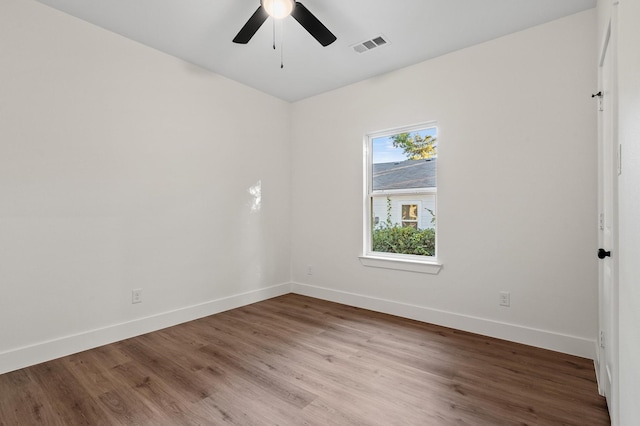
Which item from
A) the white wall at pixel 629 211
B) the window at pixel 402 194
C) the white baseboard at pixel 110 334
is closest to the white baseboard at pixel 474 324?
the window at pixel 402 194

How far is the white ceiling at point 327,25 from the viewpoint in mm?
2449

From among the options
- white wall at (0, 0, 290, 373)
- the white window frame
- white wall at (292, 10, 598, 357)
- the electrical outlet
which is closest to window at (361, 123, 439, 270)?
the white window frame

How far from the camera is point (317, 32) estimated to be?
7.71 ft

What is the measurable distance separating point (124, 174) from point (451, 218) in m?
3.15

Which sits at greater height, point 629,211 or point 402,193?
point 402,193

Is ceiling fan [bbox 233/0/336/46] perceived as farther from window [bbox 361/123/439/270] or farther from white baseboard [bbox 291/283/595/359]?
white baseboard [bbox 291/283/595/359]

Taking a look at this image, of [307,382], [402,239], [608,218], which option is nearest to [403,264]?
[402,239]

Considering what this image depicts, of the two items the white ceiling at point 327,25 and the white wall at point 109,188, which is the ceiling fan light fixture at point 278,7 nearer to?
the white ceiling at point 327,25

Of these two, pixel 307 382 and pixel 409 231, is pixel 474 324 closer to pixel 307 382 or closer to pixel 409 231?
pixel 409 231

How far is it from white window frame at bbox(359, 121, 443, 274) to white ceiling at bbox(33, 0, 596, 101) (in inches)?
27.5

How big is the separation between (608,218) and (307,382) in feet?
6.96

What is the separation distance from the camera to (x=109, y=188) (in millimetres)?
2814

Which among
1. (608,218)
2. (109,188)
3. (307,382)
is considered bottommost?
(307,382)

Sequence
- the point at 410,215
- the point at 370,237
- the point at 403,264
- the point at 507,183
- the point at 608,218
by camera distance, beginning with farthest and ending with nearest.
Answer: the point at 370,237 < the point at 410,215 < the point at 403,264 < the point at 507,183 < the point at 608,218
